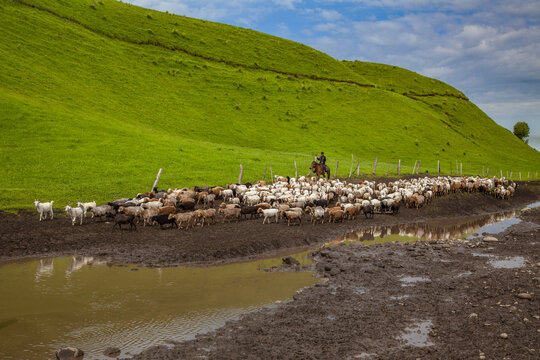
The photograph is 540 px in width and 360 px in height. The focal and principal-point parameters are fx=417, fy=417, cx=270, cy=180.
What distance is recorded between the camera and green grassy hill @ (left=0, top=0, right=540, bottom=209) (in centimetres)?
3406

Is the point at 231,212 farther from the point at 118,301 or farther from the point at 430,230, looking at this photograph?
the point at 430,230

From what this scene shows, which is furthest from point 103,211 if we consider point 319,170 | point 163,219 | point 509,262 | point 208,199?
point 319,170

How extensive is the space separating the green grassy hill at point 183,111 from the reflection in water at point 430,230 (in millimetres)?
13781

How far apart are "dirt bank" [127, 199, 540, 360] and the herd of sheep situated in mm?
7240

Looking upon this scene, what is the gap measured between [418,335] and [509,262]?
9.24m

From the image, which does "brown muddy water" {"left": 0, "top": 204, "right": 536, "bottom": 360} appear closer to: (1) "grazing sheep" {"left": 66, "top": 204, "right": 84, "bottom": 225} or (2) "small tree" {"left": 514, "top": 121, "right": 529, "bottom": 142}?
(1) "grazing sheep" {"left": 66, "top": 204, "right": 84, "bottom": 225}

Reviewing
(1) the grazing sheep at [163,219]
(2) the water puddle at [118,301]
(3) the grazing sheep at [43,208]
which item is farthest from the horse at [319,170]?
(3) the grazing sheep at [43,208]

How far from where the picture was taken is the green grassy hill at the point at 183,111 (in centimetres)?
3406

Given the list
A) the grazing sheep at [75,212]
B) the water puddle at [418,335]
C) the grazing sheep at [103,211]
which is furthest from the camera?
the grazing sheep at [103,211]

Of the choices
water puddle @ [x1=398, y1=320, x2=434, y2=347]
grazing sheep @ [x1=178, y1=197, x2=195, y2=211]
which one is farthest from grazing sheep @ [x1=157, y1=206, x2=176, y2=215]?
water puddle @ [x1=398, y1=320, x2=434, y2=347]

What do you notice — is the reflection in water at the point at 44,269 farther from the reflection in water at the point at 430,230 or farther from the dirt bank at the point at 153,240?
the reflection in water at the point at 430,230

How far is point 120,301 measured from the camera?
42.0 feet

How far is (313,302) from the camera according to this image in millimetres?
12750

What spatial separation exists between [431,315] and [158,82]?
56.9m
